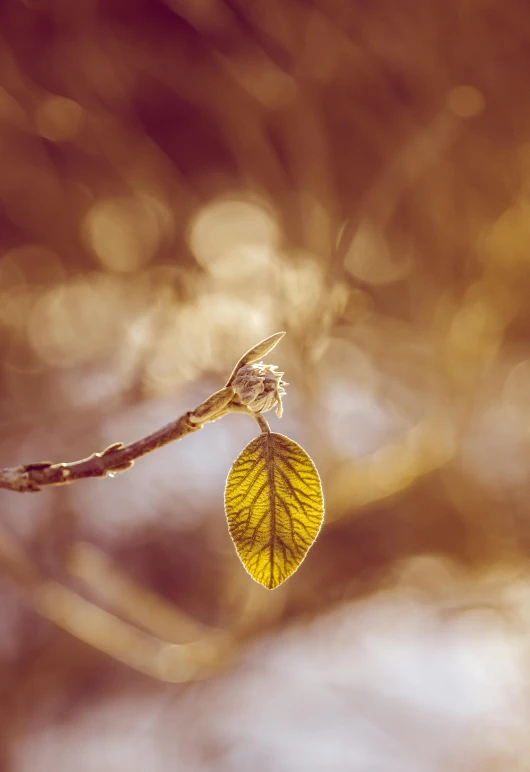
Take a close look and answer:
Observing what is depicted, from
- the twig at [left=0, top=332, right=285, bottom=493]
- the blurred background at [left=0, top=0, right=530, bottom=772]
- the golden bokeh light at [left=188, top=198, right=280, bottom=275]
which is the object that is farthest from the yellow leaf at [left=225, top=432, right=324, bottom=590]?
the golden bokeh light at [left=188, top=198, right=280, bottom=275]

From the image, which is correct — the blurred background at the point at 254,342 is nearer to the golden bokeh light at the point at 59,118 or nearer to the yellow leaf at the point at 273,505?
the golden bokeh light at the point at 59,118

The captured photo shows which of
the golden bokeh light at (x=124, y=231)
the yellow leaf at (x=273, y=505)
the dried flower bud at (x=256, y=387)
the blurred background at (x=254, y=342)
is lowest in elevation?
the yellow leaf at (x=273, y=505)

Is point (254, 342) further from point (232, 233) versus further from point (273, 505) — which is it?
point (273, 505)

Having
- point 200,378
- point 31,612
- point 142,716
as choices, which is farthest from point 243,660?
point 200,378

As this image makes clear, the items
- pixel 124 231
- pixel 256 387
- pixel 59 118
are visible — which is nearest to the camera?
pixel 256 387

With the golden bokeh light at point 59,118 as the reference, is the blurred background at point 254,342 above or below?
below

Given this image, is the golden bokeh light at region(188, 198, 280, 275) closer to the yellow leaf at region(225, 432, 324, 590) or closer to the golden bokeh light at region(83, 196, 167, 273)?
the golden bokeh light at region(83, 196, 167, 273)

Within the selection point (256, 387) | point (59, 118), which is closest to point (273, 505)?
point (256, 387)

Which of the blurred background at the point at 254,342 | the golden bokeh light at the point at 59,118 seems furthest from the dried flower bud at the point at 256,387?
the golden bokeh light at the point at 59,118
